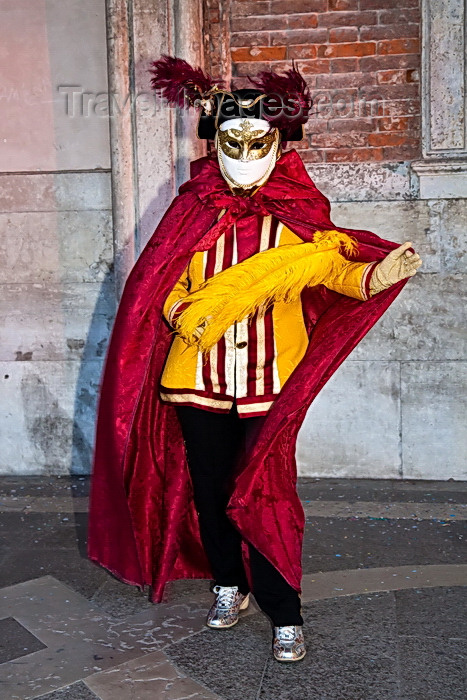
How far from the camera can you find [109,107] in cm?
541

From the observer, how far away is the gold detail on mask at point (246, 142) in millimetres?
3322

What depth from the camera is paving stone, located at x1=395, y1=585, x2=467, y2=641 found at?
134 inches

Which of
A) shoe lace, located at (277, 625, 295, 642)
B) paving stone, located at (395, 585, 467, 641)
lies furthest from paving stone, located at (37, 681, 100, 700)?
paving stone, located at (395, 585, 467, 641)

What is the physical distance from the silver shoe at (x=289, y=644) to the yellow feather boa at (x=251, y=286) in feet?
3.24

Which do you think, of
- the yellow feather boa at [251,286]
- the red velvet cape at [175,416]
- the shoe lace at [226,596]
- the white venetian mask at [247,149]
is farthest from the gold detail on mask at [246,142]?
the shoe lace at [226,596]

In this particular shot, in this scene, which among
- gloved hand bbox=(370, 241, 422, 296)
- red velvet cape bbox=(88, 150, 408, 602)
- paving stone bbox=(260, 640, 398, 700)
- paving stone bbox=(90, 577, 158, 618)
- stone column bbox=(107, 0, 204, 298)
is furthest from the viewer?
stone column bbox=(107, 0, 204, 298)

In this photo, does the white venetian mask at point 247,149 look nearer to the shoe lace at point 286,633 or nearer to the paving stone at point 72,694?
the shoe lace at point 286,633

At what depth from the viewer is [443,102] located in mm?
5172

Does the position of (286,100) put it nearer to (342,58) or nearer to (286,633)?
(286,633)

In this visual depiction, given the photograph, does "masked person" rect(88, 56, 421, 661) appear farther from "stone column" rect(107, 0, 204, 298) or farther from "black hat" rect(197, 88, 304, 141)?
"stone column" rect(107, 0, 204, 298)

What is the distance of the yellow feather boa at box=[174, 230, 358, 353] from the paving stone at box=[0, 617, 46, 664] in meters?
1.21

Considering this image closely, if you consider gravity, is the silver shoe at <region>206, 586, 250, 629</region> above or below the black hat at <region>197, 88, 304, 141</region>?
below

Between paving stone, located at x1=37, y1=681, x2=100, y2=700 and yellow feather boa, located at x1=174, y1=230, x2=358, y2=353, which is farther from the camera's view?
yellow feather boa, located at x1=174, y1=230, x2=358, y2=353

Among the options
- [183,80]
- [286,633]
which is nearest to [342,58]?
[183,80]
